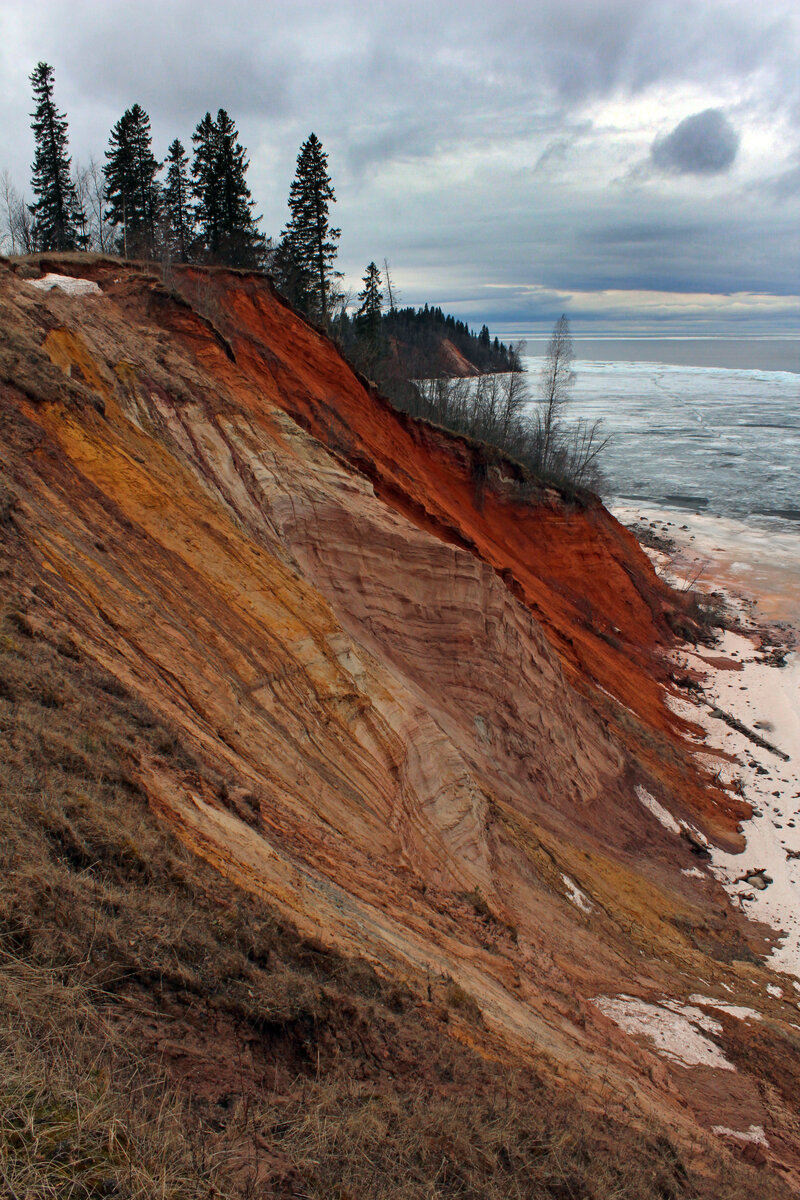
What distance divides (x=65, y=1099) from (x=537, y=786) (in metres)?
11.9

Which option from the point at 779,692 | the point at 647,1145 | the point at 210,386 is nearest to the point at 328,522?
the point at 210,386

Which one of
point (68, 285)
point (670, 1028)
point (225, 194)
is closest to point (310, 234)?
point (225, 194)

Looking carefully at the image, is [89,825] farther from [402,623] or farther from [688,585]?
[688,585]

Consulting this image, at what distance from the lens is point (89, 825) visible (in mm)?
4551

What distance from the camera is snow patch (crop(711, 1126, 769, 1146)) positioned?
6682 millimetres

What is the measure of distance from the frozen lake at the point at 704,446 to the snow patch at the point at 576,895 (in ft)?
138

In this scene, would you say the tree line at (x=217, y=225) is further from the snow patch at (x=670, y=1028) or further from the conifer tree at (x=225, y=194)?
the snow patch at (x=670, y=1028)

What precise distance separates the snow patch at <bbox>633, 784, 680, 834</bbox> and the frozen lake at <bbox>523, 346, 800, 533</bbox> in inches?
1424

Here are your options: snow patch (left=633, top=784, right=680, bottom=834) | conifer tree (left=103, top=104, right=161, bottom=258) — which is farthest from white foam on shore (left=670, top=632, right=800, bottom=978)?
conifer tree (left=103, top=104, right=161, bottom=258)

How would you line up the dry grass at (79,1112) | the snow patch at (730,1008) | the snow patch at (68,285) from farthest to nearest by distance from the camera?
1. the snow patch at (68,285)
2. the snow patch at (730,1008)
3. the dry grass at (79,1112)

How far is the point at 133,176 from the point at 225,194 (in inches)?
271

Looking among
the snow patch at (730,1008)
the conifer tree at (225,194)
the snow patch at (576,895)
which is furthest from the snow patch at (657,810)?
the conifer tree at (225,194)

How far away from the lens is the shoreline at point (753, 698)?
14.6 meters

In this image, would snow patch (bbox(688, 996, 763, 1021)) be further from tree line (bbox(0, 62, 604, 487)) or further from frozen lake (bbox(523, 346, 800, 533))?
frozen lake (bbox(523, 346, 800, 533))
